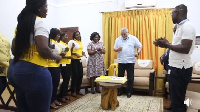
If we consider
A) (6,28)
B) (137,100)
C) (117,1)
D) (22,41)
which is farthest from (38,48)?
(117,1)

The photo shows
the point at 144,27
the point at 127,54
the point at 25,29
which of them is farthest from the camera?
the point at 144,27

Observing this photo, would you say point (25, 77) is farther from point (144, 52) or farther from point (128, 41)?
point (144, 52)

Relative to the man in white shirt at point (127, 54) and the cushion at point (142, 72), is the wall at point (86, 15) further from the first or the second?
the cushion at point (142, 72)

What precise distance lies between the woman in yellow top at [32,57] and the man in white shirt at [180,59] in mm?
1153

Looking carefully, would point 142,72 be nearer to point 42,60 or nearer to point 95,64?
point 95,64

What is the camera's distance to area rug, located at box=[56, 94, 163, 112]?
120 inches

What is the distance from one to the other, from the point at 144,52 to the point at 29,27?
12.7ft

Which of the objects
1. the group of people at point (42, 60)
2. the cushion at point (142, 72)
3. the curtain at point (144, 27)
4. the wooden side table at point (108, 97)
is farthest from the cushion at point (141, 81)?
the group of people at point (42, 60)

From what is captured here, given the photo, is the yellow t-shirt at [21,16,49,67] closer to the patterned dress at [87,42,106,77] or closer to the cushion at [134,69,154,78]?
the patterned dress at [87,42,106,77]

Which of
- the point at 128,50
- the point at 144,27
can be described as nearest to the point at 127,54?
the point at 128,50

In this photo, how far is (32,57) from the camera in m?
1.10

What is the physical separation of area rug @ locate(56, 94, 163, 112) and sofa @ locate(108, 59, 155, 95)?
29 centimetres

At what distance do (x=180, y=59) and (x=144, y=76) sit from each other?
2.56 meters

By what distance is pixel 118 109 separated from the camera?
306 centimetres
